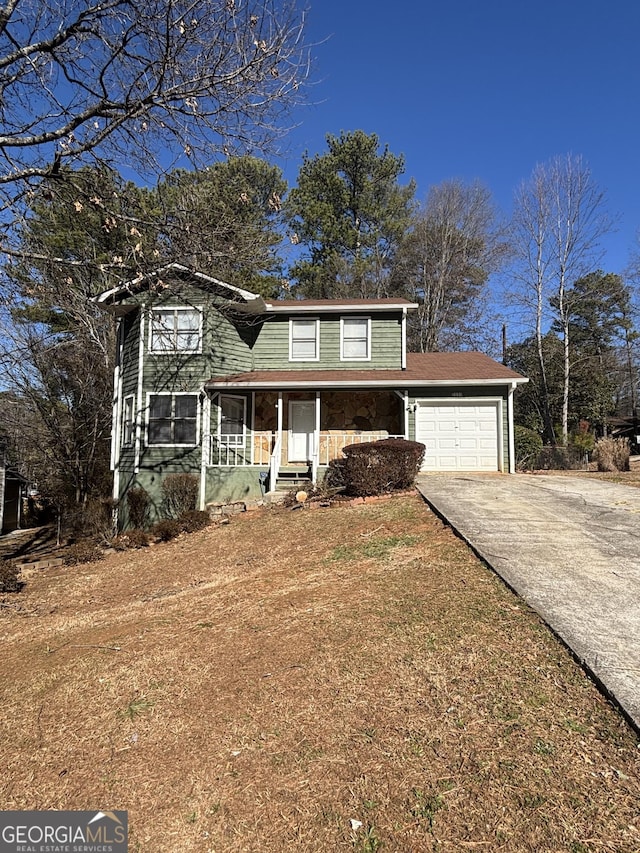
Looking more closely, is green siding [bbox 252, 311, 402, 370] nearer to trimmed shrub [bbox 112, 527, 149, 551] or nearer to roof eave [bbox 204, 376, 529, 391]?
roof eave [bbox 204, 376, 529, 391]

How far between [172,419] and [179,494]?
2.12 metres

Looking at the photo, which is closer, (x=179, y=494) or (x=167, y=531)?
(x=167, y=531)

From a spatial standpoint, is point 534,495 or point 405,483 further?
point 405,483

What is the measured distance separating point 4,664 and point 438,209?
27.2 metres

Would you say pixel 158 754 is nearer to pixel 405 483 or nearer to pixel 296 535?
pixel 296 535

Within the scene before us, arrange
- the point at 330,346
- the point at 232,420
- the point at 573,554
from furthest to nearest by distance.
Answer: the point at 330,346
the point at 232,420
the point at 573,554

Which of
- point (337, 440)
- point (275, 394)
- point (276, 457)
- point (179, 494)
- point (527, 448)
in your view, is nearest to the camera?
point (179, 494)

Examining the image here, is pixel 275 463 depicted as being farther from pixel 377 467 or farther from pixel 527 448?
pixel 527 448

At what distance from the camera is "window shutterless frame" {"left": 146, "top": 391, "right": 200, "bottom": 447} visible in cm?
1299

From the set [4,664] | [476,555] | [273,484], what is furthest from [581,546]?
[273,484]

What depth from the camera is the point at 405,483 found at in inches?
400

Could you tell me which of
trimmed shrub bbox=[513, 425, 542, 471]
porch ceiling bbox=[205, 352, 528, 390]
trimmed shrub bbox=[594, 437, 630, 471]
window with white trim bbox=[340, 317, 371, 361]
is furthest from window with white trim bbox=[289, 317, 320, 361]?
trimmed shrub bbox=[594, 437, 630, 471]

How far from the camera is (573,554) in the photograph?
5477 millimetres

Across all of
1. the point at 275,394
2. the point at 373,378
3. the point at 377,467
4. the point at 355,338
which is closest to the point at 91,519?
the point at 275,394
